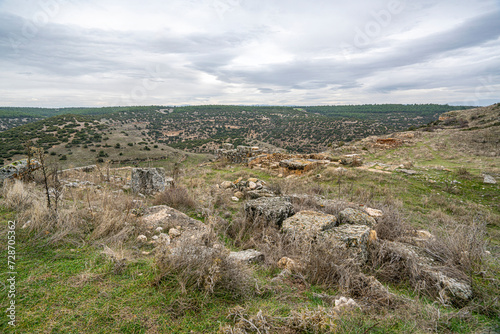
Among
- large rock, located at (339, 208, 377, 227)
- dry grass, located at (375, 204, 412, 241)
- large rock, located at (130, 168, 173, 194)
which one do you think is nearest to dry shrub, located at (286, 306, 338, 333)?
large rock, located at (339, 208, 377, 227)

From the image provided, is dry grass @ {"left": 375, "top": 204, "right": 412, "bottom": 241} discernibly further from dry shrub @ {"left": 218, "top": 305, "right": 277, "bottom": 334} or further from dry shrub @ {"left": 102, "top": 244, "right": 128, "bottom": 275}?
dry shrub @ {"left": 102, "top": 244, "right": 128, "bottom": 275}

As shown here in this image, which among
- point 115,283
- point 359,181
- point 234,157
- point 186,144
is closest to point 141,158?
point 186,144

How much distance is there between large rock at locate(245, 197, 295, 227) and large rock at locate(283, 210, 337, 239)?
1.24 feet

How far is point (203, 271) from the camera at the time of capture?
7.18ft

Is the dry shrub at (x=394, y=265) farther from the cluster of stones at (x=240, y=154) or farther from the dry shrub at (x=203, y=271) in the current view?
the cluster of stones at (x=240, y=154)

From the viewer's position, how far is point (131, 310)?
1.89m

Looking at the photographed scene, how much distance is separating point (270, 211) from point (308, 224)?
91cm

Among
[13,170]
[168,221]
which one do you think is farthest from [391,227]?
[13,170]

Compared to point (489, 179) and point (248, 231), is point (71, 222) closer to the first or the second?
point (248, 231)

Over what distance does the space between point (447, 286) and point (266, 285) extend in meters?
2.28

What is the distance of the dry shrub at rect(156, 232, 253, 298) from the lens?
215cm

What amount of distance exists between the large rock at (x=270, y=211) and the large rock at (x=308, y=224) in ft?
1.24

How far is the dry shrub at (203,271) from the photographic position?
2154 mm

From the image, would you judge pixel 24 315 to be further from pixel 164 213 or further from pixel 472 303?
pixel 472 303
